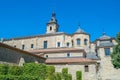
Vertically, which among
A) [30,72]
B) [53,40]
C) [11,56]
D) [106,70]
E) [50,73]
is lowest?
[50,73]

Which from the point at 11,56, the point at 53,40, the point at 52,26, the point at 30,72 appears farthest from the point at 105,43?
the point at 11,56

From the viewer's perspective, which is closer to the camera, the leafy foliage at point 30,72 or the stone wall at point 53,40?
the leafy foliage at point 30,72

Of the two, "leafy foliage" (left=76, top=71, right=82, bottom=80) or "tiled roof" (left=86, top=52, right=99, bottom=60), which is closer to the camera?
"leafy foliage" (left=76, top=71, right=82, bottom=80)

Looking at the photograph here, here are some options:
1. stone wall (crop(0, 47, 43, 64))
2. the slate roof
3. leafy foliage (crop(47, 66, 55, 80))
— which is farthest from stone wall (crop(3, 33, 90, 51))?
leafy foliage (crop(47, 66, 55, 80))

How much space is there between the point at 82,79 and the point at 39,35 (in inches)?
834

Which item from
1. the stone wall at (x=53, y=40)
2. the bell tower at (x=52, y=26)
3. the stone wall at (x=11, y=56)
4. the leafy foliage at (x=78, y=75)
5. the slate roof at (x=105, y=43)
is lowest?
the leafy foliage at (x=78, y=75)

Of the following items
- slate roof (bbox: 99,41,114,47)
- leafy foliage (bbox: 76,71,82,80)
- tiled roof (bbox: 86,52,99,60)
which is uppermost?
slate roof (bbox: 99,41,114,47)

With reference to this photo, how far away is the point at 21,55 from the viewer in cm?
2816

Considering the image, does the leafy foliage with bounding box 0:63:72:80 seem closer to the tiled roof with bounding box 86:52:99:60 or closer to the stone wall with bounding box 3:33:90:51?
the tiled roof with bounding box 86:52:99:60

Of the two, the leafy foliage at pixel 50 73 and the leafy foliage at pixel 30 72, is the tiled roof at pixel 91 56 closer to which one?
the leafy foliage at pixel 30 72

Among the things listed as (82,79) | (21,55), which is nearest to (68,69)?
(82,79)

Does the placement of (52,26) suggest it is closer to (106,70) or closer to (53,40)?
(53,40)

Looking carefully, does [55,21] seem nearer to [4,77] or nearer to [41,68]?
[41,68]

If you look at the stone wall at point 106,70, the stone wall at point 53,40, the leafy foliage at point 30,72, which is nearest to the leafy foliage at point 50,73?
the leafy foliage at point 30,72
